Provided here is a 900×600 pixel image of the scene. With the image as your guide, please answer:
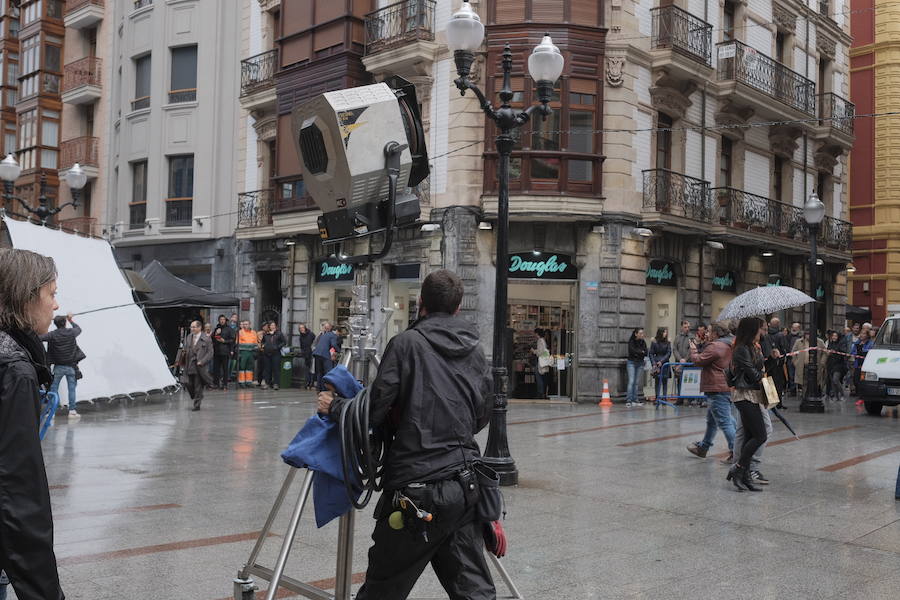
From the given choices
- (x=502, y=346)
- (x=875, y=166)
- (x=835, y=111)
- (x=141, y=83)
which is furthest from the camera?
(x=875, y=166)

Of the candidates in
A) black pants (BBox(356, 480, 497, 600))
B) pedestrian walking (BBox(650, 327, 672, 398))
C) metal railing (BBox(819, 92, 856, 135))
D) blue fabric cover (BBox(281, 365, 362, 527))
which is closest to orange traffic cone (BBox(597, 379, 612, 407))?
pedestrian walking (BBox(650, 327, 672, 398))

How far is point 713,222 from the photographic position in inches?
901

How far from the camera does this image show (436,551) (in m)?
3.82

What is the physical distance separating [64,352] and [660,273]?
13999 millimetres

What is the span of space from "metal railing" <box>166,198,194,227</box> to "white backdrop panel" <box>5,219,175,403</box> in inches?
403

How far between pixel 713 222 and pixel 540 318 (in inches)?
222

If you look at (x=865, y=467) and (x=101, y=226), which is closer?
(x=865, y=467)

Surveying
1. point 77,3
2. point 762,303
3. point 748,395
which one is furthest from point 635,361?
point 77,3

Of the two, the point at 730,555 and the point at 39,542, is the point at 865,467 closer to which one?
the point at 730,555

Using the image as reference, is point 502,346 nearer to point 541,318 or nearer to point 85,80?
point 541,318

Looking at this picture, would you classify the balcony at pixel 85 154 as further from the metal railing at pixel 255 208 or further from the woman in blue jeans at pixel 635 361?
the woman in blue jeans at pixel 635 361

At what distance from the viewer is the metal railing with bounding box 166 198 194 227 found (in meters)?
28.0

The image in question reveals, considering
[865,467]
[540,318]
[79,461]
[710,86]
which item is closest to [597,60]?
[710,86]

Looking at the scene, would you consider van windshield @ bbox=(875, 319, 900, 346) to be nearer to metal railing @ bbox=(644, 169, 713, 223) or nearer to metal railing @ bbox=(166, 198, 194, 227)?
metal railing @ bbox=(644, 169, 713, 223)
